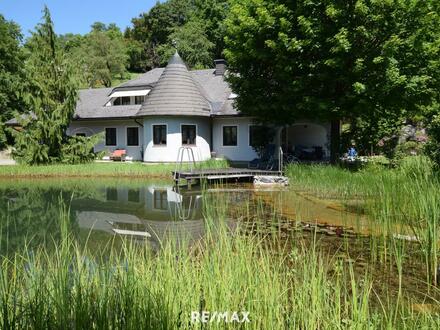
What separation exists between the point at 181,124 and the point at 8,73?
15.4 m

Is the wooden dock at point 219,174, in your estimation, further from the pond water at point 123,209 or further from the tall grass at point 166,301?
the tall grass at point 166,301

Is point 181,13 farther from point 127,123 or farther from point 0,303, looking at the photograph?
point 0,303

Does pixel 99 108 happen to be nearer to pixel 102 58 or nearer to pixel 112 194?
pixel 112 194

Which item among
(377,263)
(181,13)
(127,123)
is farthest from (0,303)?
(181,13)

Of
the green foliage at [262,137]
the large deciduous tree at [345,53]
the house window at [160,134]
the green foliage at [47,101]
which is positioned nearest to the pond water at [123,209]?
the green foliage at [47,101]

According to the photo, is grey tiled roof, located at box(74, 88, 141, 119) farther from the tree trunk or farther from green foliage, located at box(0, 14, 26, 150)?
the tree trunk

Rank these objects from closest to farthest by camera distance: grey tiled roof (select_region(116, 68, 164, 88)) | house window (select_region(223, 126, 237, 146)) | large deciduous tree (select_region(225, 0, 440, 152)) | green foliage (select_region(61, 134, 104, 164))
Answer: large deciduous tree (select_region(225, 0, 440, 152)) < green foliage (select_region(61, 134, 104, 164)) < house window (select_region(223, 126, 237, 146)) < grey tiled roof (select_region(116, 68, 164, 88))

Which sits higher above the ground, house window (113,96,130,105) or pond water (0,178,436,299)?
house window (113,96,130,105)

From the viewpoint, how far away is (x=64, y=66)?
21.9 meters

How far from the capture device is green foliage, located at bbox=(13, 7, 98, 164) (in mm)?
21000

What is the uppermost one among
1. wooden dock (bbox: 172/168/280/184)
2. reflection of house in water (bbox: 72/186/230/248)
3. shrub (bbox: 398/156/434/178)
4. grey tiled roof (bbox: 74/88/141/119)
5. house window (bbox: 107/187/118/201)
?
grey tiled roof (bbox: 74/88/141/119)

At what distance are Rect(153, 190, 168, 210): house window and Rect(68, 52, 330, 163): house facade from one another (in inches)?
301

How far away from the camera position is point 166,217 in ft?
34.2

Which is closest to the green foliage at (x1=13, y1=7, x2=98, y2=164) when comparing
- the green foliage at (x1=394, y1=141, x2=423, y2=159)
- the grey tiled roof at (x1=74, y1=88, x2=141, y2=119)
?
the grey tiled roof at (x1=74, y1=88, x2=141, y2=119)
